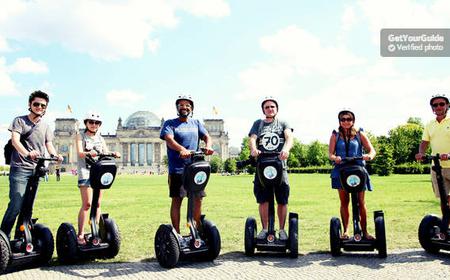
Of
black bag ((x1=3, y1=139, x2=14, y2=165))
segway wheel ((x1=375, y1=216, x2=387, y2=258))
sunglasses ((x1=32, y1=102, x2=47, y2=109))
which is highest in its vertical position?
sunglasses ((x1=32, y1=102, x2=47, y2=109))

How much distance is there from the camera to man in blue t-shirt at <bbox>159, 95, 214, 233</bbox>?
647cm

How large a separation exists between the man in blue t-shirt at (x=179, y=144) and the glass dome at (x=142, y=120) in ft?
474

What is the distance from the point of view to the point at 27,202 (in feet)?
20.0

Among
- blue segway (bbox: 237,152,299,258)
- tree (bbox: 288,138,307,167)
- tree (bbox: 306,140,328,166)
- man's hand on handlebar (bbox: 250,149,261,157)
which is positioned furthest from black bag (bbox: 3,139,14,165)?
tree (bbox: 306,140,328,166)

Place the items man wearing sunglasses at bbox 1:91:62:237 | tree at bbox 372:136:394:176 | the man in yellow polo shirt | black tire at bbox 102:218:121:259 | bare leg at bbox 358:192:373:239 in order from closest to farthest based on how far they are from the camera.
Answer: man wearing sunglasses at bbox 1:91:62:237 < black tire at bbox 102:218:121:259 < bare leg at bbox 358:192:373:239 < the man in yellow polo shirt < tree at bbox 372:136:394:176

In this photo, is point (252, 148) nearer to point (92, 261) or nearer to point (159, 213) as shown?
point (92, 261)

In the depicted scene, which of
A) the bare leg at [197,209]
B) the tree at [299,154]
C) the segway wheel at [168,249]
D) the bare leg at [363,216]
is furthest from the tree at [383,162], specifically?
the segway wheel at [168,249]

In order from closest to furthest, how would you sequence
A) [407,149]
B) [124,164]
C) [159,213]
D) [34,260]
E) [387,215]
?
[34,260], [387,215], [159,213], [407,149], [124,164]

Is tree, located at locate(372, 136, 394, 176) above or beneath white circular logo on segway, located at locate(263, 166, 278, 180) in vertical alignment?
above

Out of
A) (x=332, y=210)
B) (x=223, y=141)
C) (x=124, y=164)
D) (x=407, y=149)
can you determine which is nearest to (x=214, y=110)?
(x=223, y=141)

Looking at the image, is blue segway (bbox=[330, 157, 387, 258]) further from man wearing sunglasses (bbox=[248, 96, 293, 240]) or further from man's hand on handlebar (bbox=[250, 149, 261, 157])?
man's hand on handlebar (bbox=[250, 149, 261, 157])

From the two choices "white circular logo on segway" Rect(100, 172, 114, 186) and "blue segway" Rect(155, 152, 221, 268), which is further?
"white circular logo on segway" Rect(100, 172, 114, 186)

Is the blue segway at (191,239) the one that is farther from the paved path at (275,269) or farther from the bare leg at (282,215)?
the bare leg at (282,215)

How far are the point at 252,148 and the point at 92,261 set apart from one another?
9.42ft
